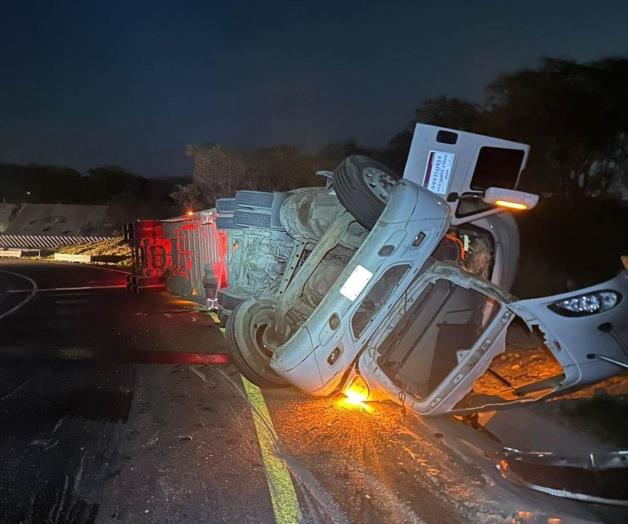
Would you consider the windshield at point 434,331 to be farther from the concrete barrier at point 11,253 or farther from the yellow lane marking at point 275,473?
the concrete barrier at point 11,253

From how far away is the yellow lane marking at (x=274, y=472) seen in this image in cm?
358

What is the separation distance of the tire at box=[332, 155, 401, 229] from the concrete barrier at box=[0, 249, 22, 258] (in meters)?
49.5

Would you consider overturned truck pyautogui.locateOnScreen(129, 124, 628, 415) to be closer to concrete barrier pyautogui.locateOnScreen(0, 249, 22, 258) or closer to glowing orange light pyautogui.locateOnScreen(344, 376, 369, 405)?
glowing orange light pyautogui.locateOnScreen(344, 376, 369, 405)

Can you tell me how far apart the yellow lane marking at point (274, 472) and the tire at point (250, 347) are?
0.24 meters

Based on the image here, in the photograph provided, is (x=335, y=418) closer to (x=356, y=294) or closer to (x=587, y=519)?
(x=356, y=294)

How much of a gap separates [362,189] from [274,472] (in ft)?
8.34

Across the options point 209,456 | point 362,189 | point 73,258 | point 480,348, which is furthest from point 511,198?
point 73,258

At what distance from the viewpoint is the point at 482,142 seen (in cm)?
547

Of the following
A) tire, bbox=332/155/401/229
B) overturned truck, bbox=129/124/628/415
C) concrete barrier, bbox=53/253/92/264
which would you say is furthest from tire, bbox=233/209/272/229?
concrete barrier, bbox=53/253/92/264

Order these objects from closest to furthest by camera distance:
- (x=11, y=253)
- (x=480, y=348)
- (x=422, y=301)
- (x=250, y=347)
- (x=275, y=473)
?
(x=275, y=473)
(x=480, y=348)
(x=422, y=301)
(x=250, y=347)
(x=11, y=253)

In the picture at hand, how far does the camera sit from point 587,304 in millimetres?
3902

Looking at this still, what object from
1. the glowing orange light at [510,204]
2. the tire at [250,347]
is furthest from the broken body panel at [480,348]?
the tire at [250,347]

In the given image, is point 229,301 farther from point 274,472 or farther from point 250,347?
point 274,472

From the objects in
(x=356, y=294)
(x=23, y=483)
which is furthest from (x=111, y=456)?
(x=356, y=294)
